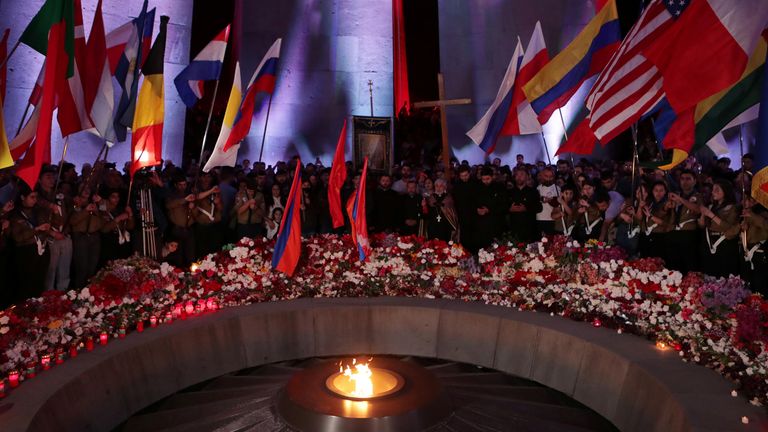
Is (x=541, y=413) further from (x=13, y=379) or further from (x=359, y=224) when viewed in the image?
(x=13, y=379)

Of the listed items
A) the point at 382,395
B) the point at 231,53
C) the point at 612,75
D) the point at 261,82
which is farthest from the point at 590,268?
the point at 231,53

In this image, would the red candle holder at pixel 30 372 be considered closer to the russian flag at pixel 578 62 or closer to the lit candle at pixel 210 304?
the lit candle at pixel 210 304

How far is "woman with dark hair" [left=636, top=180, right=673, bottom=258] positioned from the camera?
8258mm

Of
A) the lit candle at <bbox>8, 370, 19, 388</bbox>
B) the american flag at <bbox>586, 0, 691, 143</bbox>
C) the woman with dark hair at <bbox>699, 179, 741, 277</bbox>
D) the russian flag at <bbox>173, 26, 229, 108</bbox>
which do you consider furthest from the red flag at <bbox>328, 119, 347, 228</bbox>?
the woman with dark hair at <bbox>699, 179, 741, 277</bbox>

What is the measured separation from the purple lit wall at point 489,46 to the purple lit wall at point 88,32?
323 inches

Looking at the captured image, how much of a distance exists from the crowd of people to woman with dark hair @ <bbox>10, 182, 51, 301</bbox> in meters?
0.01

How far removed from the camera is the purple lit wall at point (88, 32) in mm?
12930

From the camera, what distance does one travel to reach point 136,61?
25.0 ft

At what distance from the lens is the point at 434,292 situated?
7344 mm

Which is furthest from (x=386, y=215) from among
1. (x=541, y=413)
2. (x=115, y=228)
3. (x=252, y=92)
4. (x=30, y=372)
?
(x=30, y=372)

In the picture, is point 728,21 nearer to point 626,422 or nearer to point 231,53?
point 626,422

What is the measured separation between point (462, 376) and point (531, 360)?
0.71m

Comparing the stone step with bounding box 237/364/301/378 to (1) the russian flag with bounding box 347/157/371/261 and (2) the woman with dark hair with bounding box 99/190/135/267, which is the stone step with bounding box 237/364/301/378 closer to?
(1) the russian flag with bounding box 347/157/371/261

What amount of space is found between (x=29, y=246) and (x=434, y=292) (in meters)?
5.06
